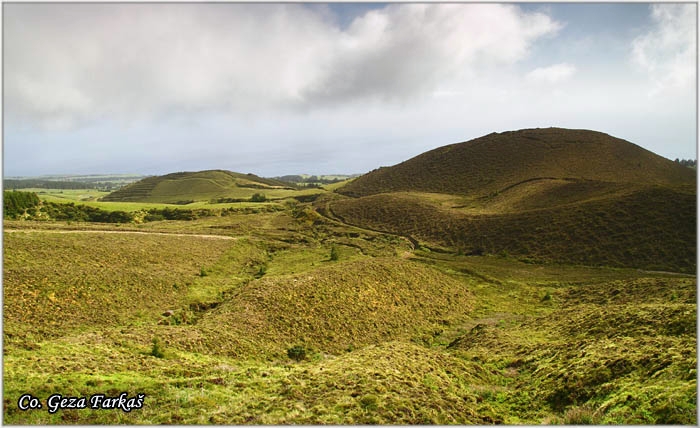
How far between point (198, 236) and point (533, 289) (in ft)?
126

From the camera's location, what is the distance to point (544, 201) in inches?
2282

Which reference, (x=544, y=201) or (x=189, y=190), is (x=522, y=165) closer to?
(x=544, y=201)

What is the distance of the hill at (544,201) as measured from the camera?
37344 mm

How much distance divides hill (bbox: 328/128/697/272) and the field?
5.77m

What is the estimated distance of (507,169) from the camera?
88.1 metres

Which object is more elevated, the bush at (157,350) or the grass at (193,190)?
the grass at (193,190)

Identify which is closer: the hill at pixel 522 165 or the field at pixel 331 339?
the field at pixel 331 339

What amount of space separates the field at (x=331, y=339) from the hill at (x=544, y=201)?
5.77m

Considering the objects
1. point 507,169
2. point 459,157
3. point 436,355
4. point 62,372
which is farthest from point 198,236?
point 459,157

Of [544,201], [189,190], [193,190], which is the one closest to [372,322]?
[544,201]

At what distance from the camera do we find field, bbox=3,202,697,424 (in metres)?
9.70

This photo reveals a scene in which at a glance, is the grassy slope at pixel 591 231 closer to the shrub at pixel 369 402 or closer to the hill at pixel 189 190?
the shrub at pixel 369 402

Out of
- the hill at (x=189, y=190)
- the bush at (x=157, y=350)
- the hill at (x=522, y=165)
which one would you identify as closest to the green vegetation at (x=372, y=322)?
the bush at (x=157, y=350)

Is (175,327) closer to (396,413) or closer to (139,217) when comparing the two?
(396,413)
